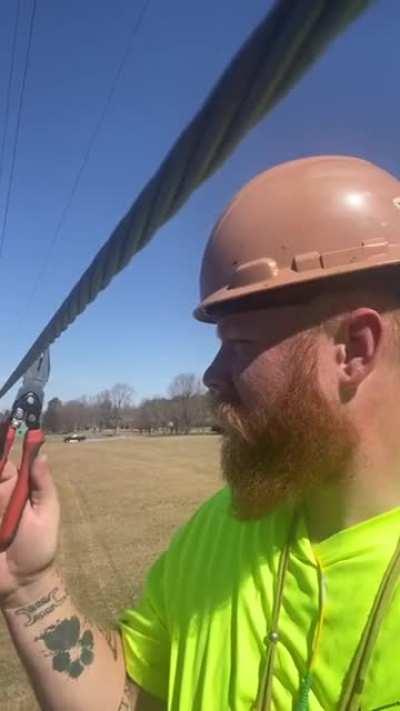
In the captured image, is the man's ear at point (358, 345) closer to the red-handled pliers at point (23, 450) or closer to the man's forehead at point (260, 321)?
the man's forehead at point (260, 321)

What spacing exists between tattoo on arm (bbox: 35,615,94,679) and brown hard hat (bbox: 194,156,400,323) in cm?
92

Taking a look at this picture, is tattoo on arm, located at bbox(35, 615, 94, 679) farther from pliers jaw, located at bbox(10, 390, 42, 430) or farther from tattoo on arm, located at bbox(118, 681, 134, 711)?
pliers jaw, located at bbox(10, 390, 42, 430)

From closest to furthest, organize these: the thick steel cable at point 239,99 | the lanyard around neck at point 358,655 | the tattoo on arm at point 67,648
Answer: the thick steel cable at point 239,99
the lanyard around neck at point 358,655
the tattoo on arm at point 67,648

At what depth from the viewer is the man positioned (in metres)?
1.52

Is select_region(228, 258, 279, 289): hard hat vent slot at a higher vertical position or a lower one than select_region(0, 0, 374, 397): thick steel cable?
lower

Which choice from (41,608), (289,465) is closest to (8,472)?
(41,608)

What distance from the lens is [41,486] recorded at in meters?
1.57

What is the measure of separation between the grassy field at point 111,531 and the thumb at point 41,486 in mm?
558

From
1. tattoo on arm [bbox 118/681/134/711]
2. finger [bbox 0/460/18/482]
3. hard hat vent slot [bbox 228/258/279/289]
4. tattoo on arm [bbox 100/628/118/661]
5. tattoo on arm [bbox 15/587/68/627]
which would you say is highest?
hard hat vent slot [bbox 228/258/279/289]

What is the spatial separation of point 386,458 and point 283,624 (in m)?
0.46

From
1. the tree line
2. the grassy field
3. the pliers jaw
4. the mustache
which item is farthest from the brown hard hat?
the tree line

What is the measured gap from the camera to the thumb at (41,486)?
1524 millimetres

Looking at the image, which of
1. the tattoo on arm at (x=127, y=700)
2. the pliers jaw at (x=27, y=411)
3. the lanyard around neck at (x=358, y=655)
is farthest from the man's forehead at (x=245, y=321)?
the tattoo on arm at (x=127, y=700)

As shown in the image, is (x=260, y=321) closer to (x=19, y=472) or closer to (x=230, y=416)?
(x=230, y=416)
